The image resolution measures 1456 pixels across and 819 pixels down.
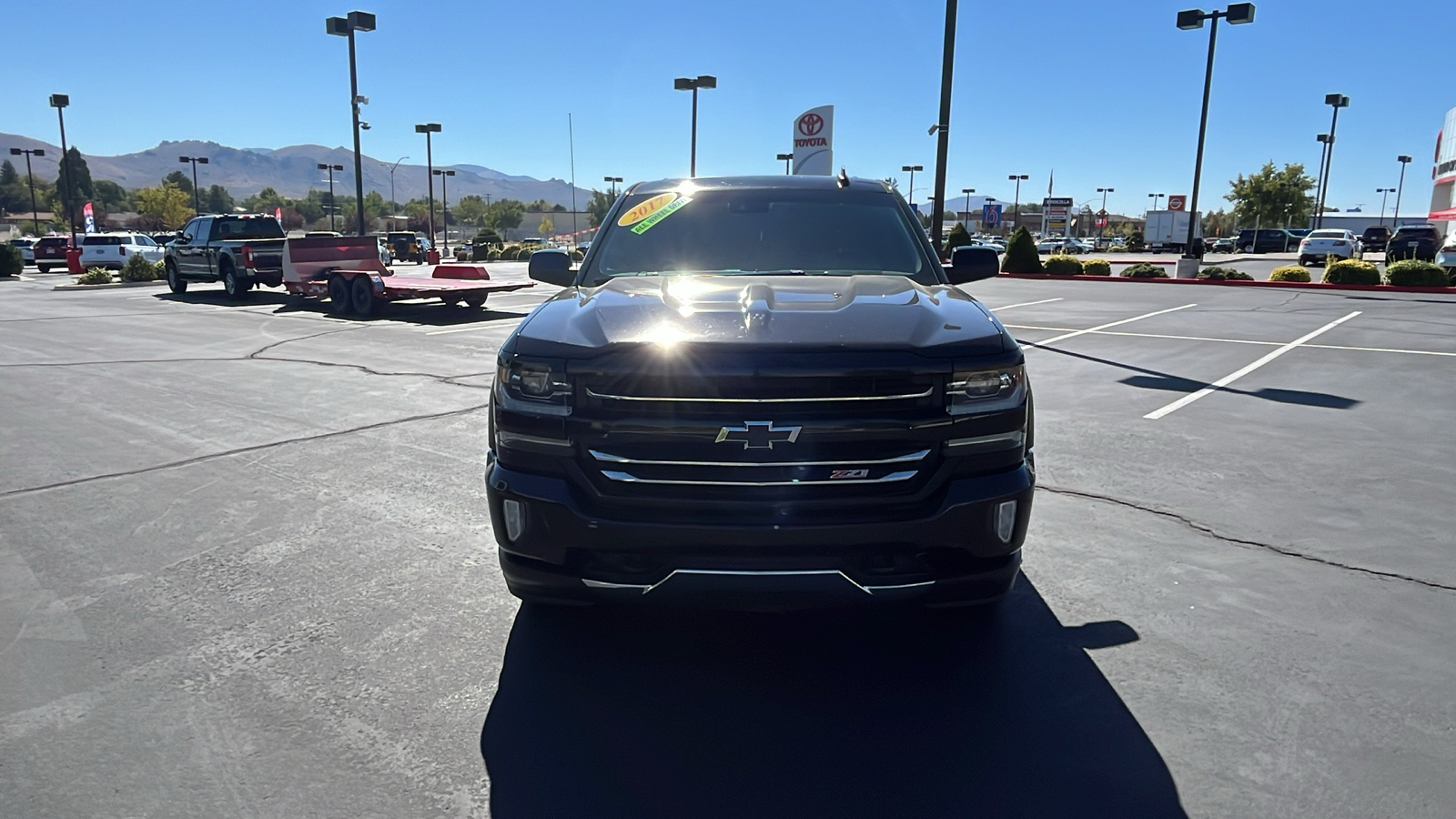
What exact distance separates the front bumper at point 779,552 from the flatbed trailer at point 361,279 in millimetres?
13747

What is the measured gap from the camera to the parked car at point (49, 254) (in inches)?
1538

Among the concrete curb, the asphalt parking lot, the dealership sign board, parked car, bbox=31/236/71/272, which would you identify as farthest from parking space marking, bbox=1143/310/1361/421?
parked car, bbox=31/236/71/272

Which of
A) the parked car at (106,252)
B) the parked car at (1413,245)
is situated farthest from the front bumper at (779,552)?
the parked car at (1413,245)

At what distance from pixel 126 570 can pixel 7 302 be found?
2164 cm

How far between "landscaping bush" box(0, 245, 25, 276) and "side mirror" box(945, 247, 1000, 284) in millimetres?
37508

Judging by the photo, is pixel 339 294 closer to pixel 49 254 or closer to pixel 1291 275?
pixel 1291 275

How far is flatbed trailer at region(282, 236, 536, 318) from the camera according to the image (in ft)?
53.4

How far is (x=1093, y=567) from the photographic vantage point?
14.4 feet

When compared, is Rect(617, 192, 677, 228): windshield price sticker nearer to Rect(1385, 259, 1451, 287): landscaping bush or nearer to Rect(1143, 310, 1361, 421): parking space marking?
Rect(1143, 310, 1361, 421): parking space marking

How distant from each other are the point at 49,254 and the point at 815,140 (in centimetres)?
3697

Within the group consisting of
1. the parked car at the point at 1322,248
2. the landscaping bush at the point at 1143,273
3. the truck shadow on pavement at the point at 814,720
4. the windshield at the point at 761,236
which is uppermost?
the parked car at the point at 1322,248

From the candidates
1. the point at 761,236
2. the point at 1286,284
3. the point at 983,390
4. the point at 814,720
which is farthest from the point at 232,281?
the point at 1286,284

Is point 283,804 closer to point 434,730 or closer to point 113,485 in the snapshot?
point 434,730

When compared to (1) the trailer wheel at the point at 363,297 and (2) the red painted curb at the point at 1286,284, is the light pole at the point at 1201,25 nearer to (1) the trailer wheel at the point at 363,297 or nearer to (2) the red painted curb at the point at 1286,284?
(2) the red painted curb at the point at 1286,284
